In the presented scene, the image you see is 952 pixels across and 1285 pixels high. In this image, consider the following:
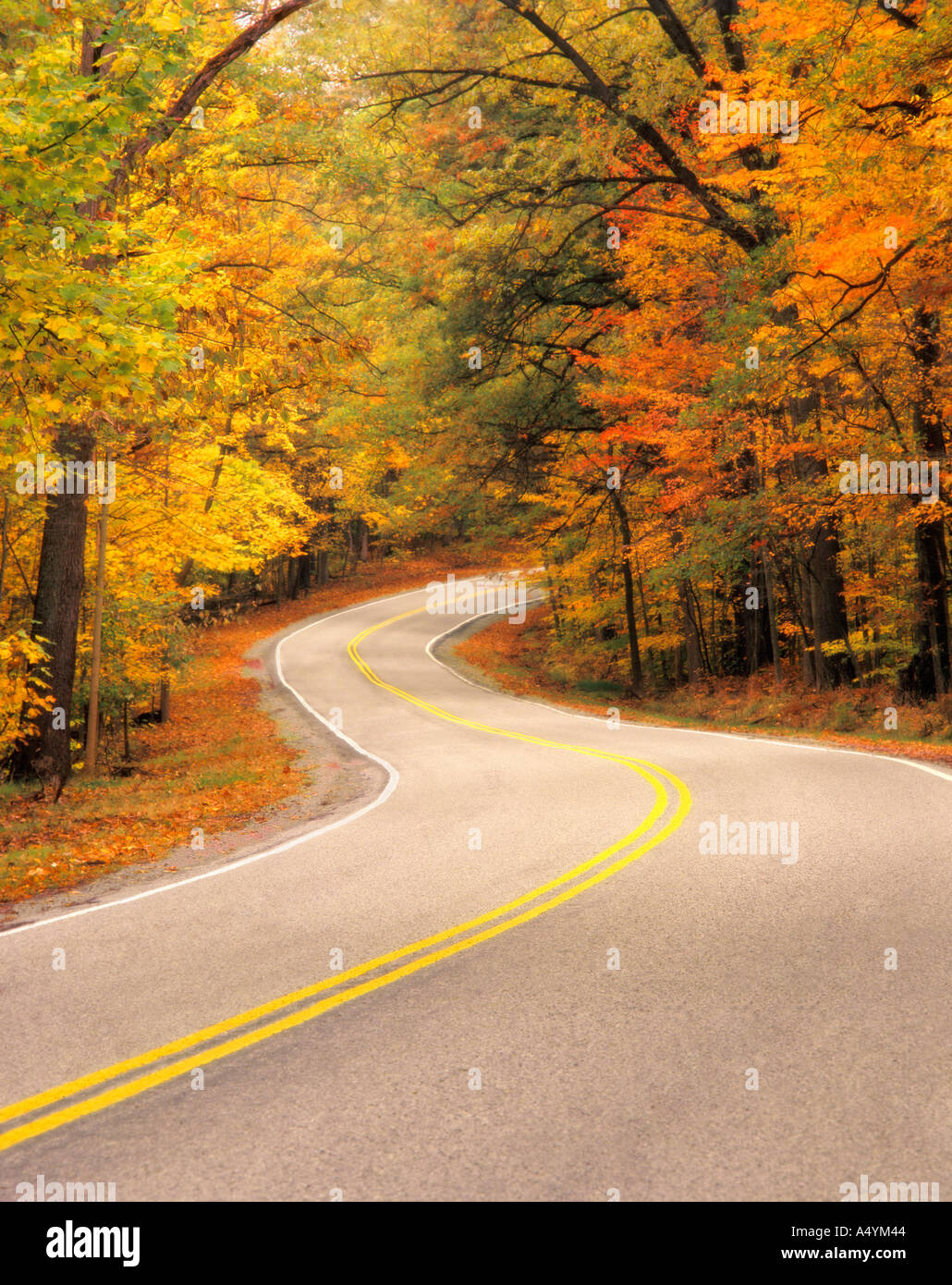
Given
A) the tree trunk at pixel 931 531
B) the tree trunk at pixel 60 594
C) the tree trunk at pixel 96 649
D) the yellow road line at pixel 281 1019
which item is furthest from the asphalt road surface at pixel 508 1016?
the tree trunk at pixel 931 531

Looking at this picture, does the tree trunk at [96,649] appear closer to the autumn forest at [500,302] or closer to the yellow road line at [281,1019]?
the autumn forest at [500,302]

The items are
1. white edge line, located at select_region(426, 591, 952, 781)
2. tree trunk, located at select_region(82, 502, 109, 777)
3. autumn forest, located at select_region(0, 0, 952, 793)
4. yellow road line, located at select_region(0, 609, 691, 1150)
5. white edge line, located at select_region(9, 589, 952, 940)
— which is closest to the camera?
yellow road line, located at select_region(0, 609, 691, 1150)

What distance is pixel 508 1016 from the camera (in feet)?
16.9

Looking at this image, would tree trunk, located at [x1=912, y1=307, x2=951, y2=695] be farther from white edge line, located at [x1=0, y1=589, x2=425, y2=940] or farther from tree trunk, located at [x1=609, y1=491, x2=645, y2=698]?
white edge line, located at [x1=0, y1=589, x2=425, y2=940]

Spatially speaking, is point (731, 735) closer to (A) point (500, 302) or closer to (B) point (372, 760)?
(B) point (372, 760)

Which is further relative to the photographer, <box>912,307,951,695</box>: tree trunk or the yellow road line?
<box>912,307,951,695</box>: tree trunk

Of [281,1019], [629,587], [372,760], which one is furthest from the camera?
[629,587]

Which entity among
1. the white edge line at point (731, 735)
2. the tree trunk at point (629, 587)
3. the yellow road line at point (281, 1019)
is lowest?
the white edge line at point (731, 735)

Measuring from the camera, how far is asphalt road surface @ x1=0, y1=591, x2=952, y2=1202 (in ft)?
12.5

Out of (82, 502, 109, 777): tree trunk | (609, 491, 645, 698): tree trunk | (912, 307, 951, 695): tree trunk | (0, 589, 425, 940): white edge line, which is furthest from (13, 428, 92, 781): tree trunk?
(912, 307, 951, 695): tree trunk

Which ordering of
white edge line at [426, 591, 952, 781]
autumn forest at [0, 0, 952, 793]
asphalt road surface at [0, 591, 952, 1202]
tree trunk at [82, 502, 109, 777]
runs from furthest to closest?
tree trunk at [82, 502, 109, 777] < white edge line at [426, 591, 952, 781] < autumn forest at [0, 0, 952, 793] < asphalt road surface at [0, 591, 952, 1202]

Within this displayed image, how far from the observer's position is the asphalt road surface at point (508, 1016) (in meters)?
3.81

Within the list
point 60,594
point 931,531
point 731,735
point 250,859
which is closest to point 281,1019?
point 250,859
